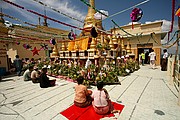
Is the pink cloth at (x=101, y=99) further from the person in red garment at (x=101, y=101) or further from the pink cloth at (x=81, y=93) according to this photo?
the pink cloth at (x=81, y=93)

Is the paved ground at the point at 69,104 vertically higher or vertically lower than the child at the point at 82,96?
lower

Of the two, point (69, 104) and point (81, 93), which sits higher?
point (81, 93)

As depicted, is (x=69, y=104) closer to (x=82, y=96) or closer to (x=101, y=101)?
(x=82, y=96)

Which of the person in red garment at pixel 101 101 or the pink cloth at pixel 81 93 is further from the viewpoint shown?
the pink cloth at pixel 81 93

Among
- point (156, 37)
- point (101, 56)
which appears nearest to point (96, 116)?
point (101, 56)

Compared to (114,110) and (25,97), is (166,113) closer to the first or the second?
(114,110)

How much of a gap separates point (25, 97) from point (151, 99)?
216 inches

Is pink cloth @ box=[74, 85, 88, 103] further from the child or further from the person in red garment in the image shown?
the person in red garment

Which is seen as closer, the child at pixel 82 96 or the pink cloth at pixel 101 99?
the pink cloth at pixel 101 99

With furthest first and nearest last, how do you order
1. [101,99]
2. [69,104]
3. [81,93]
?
[69,104] → [81,93] → [101,99]

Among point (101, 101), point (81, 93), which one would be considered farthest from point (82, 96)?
point (101, 101)

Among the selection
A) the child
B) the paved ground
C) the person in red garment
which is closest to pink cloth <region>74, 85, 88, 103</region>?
the child

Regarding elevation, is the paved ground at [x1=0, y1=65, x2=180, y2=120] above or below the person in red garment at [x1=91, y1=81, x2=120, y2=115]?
below

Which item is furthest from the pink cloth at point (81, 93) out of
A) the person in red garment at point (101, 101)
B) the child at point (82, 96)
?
the person in red garment at point (101, 101)
